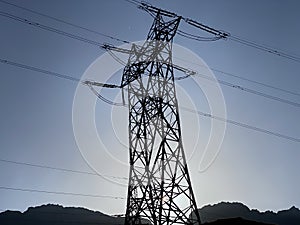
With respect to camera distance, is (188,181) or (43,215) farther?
(43,215)

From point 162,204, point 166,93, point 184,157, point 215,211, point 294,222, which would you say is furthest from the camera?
point 215,211

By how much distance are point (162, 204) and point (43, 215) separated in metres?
180

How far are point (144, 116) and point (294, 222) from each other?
164666 mm

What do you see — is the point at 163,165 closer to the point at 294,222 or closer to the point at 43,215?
the point at 294,222

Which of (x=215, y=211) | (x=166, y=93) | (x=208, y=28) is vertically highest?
(x=215, y=211)

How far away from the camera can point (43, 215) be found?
642 ft

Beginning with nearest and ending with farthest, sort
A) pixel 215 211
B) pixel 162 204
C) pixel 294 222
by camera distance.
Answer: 1. pixel 162 204
2. pixel 294 222
3. pixel 215 211

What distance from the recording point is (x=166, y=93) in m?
31.8

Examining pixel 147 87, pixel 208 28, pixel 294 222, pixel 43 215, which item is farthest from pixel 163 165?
pixel 43 215

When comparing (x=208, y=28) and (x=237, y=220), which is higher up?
(x=208, y=28)

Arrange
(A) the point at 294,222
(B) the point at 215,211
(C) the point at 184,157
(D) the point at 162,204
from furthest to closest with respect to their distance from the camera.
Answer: (B) the point at 215,211 → (A) the point at 294,222 → (C) the point at 184,157 → (D) the point at 162,204

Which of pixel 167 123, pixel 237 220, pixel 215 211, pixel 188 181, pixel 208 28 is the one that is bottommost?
pixel 237 220

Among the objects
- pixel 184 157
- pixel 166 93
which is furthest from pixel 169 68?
pixel 184 157

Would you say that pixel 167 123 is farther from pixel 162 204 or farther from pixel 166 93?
pixel 162 204
